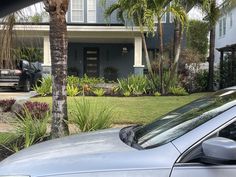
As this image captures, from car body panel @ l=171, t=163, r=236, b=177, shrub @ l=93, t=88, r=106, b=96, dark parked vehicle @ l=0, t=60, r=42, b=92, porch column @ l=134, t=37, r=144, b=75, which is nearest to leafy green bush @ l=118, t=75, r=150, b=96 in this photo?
shrub @ l=93, t=88, r=106, b=96

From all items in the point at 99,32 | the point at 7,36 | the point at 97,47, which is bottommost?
the point at 7,36

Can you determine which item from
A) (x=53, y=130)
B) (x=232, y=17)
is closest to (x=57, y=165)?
(x=53, y=130)

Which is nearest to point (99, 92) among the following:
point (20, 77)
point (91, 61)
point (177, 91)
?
point (177, 91)

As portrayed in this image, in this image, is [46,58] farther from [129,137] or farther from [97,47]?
[129,137]

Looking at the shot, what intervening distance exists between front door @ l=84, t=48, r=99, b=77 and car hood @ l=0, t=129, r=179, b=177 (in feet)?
77.5

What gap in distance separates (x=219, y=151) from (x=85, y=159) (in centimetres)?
98

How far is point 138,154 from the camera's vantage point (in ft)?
10.6

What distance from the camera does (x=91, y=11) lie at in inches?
1024

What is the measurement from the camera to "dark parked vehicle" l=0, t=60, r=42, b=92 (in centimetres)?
2090

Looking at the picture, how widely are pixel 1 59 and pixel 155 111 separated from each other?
14.7 feet

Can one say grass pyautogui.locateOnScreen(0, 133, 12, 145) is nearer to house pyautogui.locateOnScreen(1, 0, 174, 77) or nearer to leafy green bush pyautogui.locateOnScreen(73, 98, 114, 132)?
leafy green bush pyautogui.locateOnScreen(73, 98, 114, 132)

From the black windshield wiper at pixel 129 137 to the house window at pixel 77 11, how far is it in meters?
21.9

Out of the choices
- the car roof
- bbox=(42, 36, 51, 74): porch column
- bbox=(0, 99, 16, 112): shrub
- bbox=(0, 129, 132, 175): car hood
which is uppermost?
the car roof

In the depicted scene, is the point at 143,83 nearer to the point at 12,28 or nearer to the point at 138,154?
the point at 12,28
